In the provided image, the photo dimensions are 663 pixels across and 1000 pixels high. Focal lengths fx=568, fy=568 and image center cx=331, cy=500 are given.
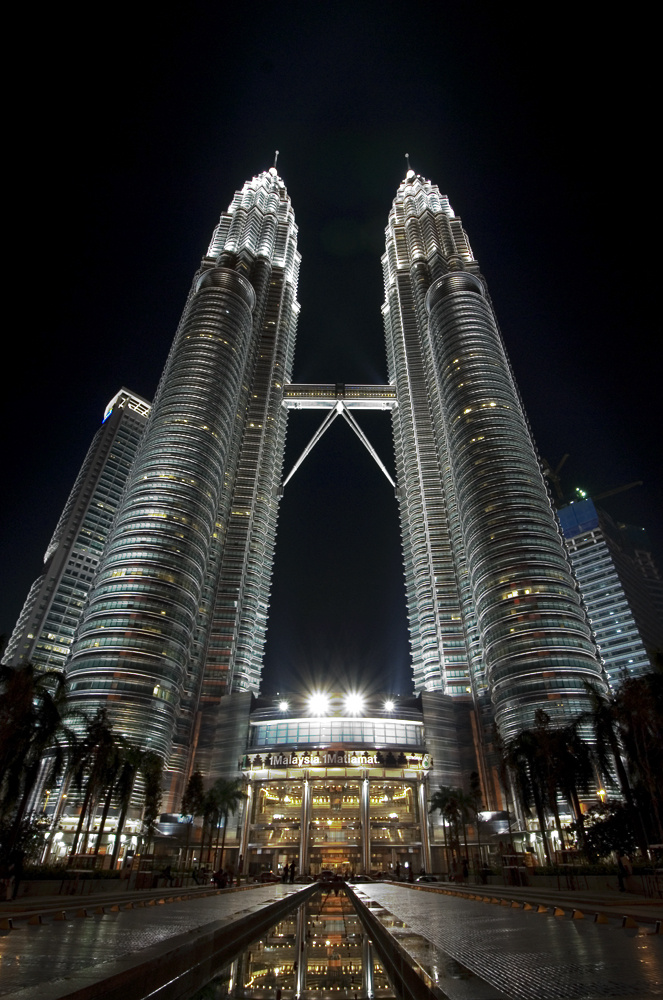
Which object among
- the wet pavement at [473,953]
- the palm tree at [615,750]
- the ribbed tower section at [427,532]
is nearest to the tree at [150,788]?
the palm tree at [615,750]

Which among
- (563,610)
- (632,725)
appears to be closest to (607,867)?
(632,725)

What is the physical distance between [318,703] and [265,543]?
60443mm

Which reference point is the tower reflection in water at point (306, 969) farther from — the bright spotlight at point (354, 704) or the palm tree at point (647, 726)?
the bright spotlight at point (354, 704)

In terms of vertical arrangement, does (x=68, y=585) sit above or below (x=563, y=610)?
above

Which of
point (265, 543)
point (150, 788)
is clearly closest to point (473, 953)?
point (150, 788)

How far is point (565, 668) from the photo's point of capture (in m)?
105

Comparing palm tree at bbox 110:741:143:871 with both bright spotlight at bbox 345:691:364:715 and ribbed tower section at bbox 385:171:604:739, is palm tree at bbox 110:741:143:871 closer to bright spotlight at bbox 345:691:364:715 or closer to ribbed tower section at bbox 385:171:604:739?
bright spotlight at bbox 345:691:364:715

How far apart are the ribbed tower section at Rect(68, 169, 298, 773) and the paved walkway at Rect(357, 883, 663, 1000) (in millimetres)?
99160

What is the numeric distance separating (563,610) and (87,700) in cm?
9180

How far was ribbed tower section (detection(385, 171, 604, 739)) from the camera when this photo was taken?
10800cm

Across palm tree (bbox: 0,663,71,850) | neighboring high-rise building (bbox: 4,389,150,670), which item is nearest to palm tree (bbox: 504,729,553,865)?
palm tree (bbox: 0,663,71,850)

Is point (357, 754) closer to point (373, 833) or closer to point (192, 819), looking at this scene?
point (373, 833)

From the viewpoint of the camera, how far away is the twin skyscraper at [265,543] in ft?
355

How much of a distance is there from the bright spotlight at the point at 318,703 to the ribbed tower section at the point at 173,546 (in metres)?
27.1
